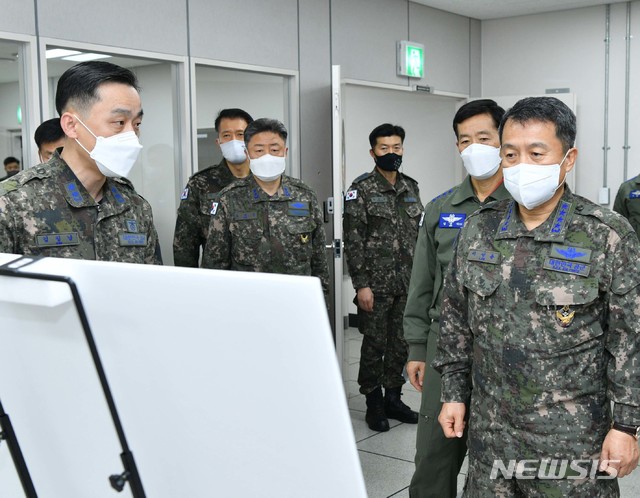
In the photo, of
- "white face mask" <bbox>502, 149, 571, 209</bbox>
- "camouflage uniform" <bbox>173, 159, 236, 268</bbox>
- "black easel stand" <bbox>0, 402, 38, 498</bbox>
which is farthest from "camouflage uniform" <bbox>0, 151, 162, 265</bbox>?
"camouflage uniform" <bbox>173, 159, 236, 268</bbox>

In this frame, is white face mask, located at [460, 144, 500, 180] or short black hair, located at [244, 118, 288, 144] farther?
short black hair, located at [244, 118, 288, 144]

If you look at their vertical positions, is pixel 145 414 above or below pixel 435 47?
below

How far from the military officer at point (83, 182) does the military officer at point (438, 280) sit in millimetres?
1060

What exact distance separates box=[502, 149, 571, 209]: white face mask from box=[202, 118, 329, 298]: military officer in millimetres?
1917

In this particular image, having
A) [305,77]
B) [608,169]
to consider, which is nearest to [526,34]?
[608,169]

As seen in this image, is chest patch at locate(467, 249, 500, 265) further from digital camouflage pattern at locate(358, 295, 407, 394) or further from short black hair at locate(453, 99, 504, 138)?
digital camouflage pattern at locate(358, 295, 407, 394)

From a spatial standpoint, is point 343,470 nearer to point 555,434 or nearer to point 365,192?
point 555,434

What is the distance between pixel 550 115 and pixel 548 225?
0.30 meters

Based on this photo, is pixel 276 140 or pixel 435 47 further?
pixel 435 47

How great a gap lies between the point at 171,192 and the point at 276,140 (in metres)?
1.12

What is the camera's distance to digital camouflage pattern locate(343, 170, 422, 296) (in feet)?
14.1

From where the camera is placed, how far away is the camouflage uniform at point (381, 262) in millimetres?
4289

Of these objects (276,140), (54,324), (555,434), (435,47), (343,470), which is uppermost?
(435,47)

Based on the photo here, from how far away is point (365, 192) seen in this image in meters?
4.40
